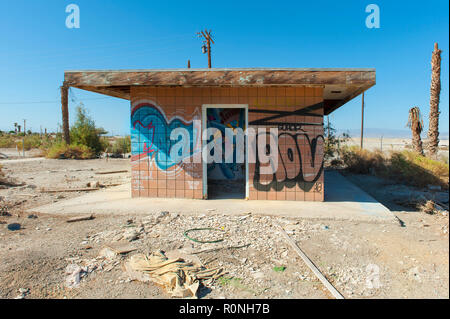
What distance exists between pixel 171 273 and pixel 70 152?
1862cm

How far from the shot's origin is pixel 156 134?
23.1 feet

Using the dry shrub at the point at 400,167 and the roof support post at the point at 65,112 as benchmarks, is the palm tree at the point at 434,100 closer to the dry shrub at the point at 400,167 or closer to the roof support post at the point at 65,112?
the dry shrub at the point at 400,167

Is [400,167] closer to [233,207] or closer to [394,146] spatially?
[233,207]

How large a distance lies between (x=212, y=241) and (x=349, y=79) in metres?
4.46

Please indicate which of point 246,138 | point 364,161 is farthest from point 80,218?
point 364,161

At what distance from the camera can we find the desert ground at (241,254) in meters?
3.24

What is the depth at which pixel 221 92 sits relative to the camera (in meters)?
6.91

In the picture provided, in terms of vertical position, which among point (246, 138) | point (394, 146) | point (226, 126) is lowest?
point (394, 146)

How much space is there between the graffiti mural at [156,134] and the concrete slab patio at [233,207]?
104cm

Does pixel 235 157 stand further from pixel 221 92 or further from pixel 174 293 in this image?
pixel 174 293

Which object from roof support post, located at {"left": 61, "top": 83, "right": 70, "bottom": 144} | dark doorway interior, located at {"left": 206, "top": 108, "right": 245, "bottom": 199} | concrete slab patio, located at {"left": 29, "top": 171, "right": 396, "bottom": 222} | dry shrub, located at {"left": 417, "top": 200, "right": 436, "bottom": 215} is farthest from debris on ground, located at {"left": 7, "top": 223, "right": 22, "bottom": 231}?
roof support post, located at {"left": 61, "top": 83, "right": 70, "bottom": 144}

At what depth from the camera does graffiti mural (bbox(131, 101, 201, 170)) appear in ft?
22.8

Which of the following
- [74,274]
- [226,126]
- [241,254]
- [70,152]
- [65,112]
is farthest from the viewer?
[65,112]
